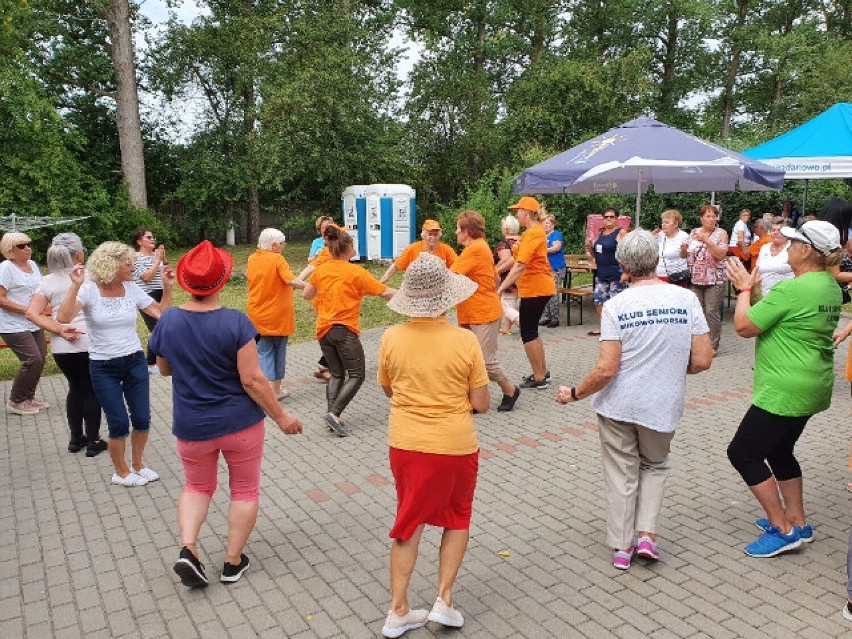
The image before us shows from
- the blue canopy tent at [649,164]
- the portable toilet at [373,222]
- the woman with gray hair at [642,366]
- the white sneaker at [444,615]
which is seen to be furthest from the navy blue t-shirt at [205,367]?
the portable toilet at [373,222]

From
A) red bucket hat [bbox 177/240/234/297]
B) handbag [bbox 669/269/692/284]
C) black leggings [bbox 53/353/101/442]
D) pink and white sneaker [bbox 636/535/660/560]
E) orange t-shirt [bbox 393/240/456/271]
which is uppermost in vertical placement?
red bucket hat [bbox 177/240/234/297]

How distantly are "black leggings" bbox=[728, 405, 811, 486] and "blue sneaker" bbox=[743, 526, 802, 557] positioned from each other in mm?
325

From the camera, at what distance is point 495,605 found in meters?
3.58

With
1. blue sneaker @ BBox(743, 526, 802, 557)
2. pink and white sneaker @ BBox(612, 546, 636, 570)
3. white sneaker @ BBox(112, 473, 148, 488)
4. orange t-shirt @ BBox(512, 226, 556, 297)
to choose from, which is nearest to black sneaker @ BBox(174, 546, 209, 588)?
white sneaker @ BBox(112, 473, 148, 488)

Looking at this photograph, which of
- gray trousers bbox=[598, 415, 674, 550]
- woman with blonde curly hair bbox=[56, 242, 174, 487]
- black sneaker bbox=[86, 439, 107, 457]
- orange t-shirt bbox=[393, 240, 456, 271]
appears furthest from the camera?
orange t-shirt bbox=[393, 240, 456, 271]

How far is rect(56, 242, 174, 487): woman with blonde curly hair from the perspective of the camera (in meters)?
4.89

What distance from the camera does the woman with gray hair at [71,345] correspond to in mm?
5469

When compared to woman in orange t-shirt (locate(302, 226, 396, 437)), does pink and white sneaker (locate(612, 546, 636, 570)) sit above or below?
below

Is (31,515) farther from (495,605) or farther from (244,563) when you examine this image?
(495,605)

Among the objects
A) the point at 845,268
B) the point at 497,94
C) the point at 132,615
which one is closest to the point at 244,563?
the point at 132,615

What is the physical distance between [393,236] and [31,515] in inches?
609

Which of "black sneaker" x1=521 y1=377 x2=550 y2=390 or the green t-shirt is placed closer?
the green t-shirt

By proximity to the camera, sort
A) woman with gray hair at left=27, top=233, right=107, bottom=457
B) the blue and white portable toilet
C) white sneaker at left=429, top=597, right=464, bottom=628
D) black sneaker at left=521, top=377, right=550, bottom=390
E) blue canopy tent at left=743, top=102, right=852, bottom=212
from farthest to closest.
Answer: the blue and white portable toilet → blue canopy tent at left=743, top=102, right=852, bottom=212 → black sneaker at left=521, top=377, right=550, bottom=390 → woman with gray hair at left=27, top=233, right=107, bottom=457 → white sneaker at left=429, top=597, right=464, bottom=628

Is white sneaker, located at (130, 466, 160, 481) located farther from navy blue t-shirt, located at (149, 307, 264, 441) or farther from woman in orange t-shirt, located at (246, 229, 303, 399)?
navy blue t-shirt, located at (149, 307, 264, 441)
